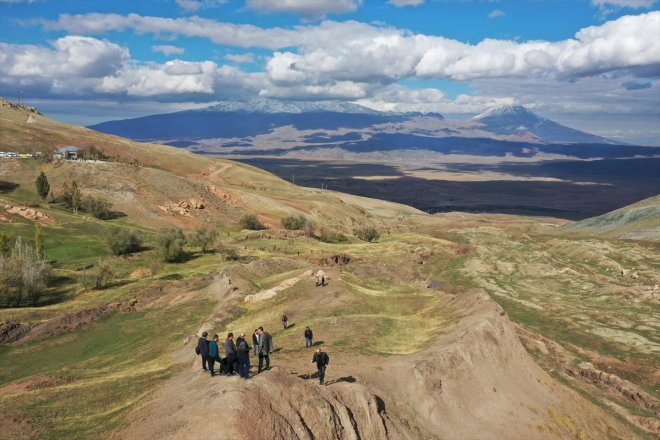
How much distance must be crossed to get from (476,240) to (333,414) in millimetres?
113915

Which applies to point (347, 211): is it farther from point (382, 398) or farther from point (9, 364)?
point (382, 398)

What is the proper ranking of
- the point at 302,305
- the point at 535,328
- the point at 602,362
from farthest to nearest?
the point at 535,328 → the point at 602,362 → the point at 302,305

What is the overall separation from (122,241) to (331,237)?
45.9m

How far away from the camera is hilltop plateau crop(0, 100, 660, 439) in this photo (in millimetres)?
22859

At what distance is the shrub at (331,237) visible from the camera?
107m

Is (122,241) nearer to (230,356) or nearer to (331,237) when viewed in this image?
(331,237)

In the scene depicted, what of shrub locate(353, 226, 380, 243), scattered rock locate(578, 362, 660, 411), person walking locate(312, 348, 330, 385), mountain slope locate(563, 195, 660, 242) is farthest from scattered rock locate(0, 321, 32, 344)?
mountain slope locate(563, 195, 660, 242)

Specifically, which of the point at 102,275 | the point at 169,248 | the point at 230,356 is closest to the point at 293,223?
the point at 169,248

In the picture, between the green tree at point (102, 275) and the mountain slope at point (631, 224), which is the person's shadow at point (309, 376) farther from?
the mountain slope at point (631, 224)

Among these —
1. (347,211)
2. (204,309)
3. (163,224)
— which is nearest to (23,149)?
(163,224)

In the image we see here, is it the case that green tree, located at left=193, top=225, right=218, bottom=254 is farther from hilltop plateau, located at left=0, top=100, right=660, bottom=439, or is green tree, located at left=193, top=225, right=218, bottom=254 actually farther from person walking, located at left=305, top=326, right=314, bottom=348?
person walking, located at left=305, top=326, right=314, bottom=348

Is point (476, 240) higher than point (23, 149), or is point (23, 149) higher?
point (23, 149)

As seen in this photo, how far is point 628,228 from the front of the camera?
13388cm

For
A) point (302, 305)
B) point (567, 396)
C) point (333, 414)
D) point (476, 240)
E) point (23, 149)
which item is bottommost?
point (476, 240)
